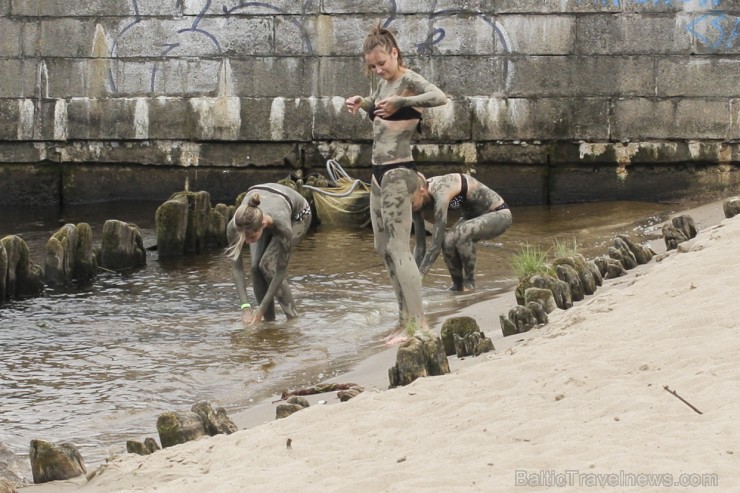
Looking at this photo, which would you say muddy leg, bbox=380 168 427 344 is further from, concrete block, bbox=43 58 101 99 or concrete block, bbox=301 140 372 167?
concrete block, bbox=43 58 101 99

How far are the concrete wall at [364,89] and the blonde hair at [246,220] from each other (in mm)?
5312

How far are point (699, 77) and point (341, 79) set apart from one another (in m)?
3.98

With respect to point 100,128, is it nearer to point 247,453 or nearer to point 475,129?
point 475,129

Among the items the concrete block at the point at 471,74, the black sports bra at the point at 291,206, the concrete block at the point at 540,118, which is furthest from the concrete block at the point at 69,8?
the black sports bra at the point at 291,206

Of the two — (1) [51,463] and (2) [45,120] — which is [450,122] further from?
(1) [51,463]

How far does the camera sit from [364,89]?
45.2ft

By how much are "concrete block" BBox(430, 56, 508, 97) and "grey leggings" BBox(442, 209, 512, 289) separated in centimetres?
383

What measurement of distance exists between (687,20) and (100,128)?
674cm

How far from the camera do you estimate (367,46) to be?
753 cm

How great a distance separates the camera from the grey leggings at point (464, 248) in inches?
390

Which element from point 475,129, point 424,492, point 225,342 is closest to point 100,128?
point 475,129

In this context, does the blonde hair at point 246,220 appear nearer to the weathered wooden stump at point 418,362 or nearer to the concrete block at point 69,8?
the weathered wooden stump at point 418,362

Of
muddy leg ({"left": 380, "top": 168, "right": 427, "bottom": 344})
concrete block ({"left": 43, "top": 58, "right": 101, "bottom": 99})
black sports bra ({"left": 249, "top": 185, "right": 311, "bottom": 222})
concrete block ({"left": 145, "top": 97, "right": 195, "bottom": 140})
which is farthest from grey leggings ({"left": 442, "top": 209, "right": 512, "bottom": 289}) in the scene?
concrete block ({"left": 43, "top": 58, "right": 101, "bottom": 99})

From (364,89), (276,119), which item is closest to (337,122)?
(364,89)
